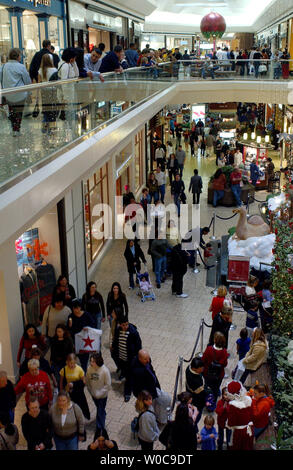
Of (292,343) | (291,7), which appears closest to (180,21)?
(291,7)

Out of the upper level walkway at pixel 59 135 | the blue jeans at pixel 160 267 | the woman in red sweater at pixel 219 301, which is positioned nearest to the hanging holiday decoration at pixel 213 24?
the upper level walkway at pixel 59 135

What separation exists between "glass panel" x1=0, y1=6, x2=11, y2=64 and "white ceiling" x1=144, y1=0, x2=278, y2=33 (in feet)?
80.6

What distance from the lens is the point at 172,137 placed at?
3325 cm

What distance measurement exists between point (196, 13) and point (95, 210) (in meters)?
33.0

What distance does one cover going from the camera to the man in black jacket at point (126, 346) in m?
7.58

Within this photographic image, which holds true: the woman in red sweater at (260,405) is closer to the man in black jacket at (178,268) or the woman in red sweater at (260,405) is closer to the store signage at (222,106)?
the man in black jacket at (178,268)

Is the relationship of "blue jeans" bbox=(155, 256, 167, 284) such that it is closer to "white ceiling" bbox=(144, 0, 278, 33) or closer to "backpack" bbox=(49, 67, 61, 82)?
"backpack" bbox=(49, 67, 61, 82)

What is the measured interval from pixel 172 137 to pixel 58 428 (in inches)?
1129

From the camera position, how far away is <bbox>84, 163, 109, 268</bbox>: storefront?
12.4m

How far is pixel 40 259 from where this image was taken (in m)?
10.1

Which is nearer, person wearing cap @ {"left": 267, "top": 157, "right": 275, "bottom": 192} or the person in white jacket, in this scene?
the person in white jacket

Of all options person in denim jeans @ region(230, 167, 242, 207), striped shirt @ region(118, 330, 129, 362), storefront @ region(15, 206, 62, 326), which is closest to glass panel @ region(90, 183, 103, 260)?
storefront @ region(15, 206, 62, 326)

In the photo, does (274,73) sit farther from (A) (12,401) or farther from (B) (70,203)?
(A) (12,401)

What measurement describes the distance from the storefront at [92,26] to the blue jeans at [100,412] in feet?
40.2
